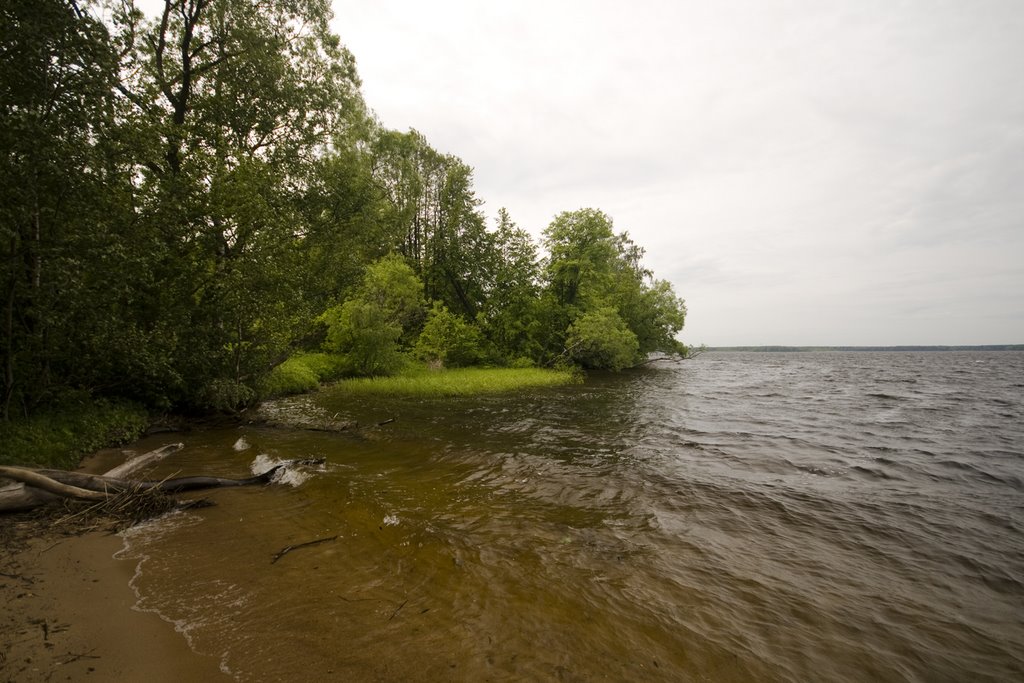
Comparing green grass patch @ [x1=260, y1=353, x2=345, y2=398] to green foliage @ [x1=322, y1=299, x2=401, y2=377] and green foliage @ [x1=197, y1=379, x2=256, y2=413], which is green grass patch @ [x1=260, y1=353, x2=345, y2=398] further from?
green foliage @ [x1=197, y1=379, x2=256, y2=413]

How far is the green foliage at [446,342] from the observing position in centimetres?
3158

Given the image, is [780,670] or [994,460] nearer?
[780,670]

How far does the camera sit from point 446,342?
32.2m

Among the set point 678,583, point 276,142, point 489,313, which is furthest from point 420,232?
point 678,583

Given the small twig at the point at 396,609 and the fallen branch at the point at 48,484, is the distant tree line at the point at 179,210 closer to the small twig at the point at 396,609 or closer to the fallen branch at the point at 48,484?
the fallen branch at the point at 48,484

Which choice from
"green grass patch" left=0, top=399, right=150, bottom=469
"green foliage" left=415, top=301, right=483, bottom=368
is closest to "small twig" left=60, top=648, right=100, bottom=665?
"green grass patch" left=0, top=399, right=150, bottom=469

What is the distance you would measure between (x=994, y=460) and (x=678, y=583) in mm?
13404

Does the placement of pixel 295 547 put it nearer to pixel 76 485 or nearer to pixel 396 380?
pixel 76 485

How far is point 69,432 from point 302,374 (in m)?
13.5

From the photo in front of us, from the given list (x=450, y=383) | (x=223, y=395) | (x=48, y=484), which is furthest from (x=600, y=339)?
(x=48, y=484)

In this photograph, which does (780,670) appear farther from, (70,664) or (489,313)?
(489,313)

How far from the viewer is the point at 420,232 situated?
4281 cm

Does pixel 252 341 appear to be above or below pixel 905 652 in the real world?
above

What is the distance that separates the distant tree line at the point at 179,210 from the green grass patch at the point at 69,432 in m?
0.50
